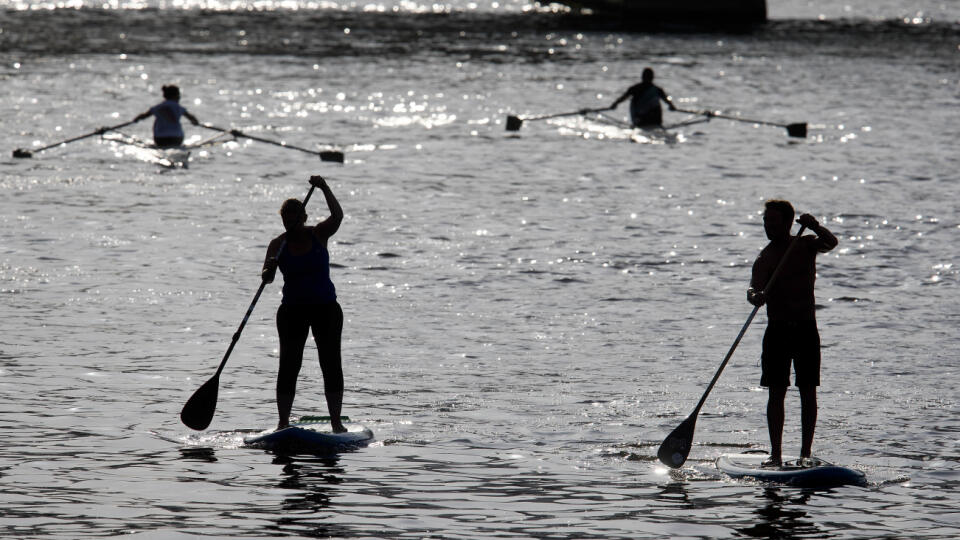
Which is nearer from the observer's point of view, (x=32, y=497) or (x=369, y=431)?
(x=32, y=497)

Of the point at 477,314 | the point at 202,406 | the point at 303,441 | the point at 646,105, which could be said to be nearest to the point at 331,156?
the point at 646,105

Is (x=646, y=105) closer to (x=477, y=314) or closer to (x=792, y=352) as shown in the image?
(x=477, y=314)

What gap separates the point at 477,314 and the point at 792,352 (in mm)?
5915

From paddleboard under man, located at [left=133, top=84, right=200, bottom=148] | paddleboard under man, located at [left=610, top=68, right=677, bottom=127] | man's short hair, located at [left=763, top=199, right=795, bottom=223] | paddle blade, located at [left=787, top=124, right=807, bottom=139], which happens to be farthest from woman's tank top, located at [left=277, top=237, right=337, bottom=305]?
paddleboard under man, located at [left=610, top=68, right=677, bottom=127]

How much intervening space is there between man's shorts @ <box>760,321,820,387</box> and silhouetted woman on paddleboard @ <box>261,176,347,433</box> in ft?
9.94

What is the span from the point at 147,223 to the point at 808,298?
40.8 feet

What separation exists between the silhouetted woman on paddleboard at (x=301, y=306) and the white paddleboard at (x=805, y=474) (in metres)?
2.86

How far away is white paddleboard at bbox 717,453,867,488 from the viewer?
10133mm

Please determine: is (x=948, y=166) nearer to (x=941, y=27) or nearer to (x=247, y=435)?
(x=247, y=435)

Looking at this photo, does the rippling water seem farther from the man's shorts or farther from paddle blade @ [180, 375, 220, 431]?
the man's shorts

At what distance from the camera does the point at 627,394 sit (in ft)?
41.7

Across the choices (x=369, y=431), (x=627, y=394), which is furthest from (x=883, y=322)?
(x=369, y=431)

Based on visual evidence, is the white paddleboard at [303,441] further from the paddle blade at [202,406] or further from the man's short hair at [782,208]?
the man's short hair at [782,208]

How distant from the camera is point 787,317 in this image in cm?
1032
